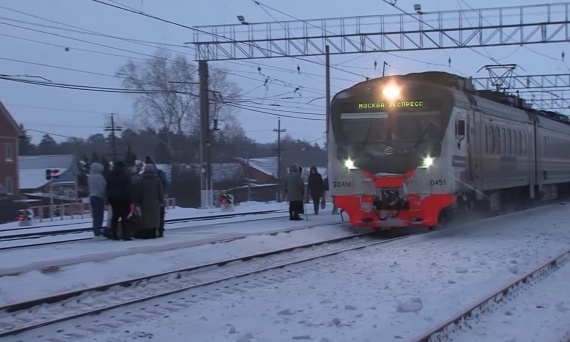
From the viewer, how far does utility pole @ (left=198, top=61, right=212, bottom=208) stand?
31406 mm

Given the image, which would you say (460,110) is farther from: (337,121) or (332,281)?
(332,281)

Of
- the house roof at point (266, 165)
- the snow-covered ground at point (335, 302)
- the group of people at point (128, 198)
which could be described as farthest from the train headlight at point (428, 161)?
the house roof at point (266, 165)

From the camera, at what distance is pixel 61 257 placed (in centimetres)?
1184

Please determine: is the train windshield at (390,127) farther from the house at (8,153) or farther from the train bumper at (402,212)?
the house at (8,153)

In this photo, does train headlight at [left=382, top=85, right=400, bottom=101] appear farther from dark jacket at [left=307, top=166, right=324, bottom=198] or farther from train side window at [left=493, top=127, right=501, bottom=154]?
dark jacket at [left=307, top=166, right=324, bottom=198]

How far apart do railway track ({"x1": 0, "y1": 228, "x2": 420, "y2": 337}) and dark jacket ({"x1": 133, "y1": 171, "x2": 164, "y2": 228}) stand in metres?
2.63

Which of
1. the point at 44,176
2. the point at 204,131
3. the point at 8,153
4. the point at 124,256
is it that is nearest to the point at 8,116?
the point at 8,153

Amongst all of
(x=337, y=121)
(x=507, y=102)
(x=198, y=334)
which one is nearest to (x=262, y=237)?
(x=337, y=121)

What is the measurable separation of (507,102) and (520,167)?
2508mm

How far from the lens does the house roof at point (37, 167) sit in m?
68.2

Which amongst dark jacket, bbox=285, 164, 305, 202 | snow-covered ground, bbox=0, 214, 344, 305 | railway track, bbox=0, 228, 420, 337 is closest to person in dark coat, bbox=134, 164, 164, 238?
snow-covered ground, bbox=0, 214, 344, 305

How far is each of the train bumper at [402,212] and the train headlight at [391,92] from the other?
2.30 m

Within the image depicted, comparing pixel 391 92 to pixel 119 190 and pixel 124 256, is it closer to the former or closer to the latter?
pixel 119 190

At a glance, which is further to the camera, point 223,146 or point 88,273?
point 223,146
